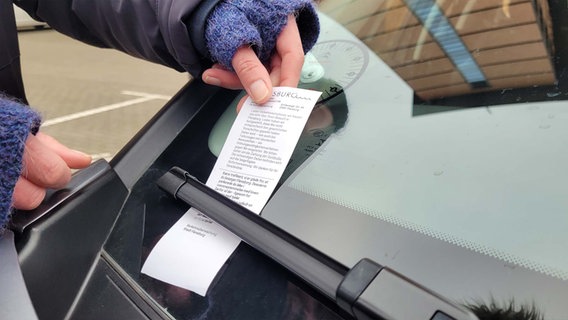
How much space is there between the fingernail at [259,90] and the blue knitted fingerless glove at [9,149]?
0.40m

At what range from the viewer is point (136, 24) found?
1180 mm

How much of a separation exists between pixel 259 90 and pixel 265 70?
0.05m

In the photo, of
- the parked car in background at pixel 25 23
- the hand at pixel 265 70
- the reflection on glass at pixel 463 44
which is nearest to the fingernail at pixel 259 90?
the hand at pixel 265 70

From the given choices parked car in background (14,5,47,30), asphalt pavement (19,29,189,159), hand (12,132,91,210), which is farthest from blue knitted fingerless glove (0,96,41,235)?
parked car in background (14,5,47,30)

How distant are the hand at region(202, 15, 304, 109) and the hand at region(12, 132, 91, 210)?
0.34 metres

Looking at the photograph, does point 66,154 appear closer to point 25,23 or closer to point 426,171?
point 426,171

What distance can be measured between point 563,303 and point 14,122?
2.77 ft

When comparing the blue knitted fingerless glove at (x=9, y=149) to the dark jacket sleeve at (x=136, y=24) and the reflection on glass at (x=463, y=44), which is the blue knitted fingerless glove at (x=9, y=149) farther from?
the reflection on glass at (x=463, y=44)

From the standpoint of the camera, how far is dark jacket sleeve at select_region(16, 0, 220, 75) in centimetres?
102

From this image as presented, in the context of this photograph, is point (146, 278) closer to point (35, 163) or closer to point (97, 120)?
point (35, 163)

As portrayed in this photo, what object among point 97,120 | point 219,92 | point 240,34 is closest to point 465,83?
point 240,34

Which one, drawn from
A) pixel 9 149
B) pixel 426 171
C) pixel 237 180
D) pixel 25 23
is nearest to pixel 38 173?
pixel 9 149

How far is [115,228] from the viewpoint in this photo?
958 mm

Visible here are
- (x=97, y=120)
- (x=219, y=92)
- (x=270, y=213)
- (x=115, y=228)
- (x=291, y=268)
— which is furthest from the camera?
(x=97, y=120)
